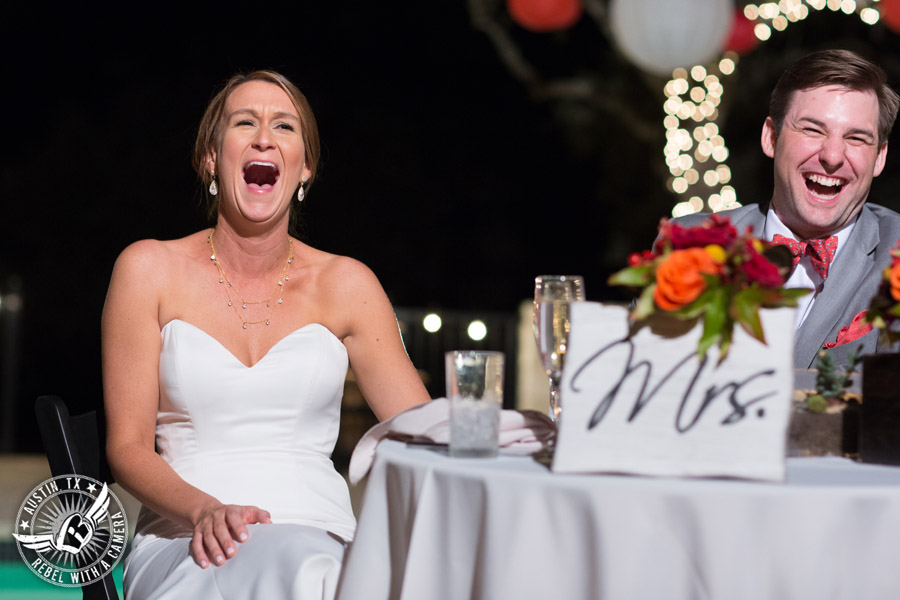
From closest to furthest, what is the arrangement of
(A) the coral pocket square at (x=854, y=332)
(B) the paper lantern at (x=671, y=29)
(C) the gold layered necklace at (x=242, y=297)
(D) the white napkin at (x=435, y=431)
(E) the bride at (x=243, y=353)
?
1. (D) the white napkin at (x=435, y=431)
2. (A) the coral pocket square at (x=854, y=332)
3. (E) the bride at (x=243, y=353)
4. (C) the gold layered necklace at (x=242, y=297)
5. (B) the paper lantern at (x=671, y=29)

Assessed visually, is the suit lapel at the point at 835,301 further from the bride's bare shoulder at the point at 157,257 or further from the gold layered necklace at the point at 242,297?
the bride's bare shoulder at the point at 157,257

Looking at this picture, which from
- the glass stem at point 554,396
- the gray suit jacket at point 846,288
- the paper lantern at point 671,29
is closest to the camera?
the glass stem at point 554,396

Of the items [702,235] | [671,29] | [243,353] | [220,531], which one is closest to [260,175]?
[243,353]

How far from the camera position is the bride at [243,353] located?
9.06 ft

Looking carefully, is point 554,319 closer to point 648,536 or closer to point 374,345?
point 648,536

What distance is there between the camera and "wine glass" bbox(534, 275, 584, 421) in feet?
7.41

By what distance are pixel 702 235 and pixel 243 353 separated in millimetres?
1462

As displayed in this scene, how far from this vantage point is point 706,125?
1073 cm

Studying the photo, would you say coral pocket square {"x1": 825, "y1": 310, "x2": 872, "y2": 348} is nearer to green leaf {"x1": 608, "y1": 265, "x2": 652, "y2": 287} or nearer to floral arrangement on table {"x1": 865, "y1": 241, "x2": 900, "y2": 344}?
floral arrangement on table {"x1": 865, "y1": 241, "x2": 900, "y2": 344}

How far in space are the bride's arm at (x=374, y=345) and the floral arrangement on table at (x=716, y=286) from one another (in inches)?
50.4

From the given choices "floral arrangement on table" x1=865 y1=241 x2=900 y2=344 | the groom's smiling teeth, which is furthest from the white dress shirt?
"floral arrangement on table" x1=865 y1=241 x2=900 y2=344

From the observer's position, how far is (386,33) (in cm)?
1603

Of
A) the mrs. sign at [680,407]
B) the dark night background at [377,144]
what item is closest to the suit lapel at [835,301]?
the mrs. sign at [680,407]

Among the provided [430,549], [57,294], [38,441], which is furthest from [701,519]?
[57,294]
